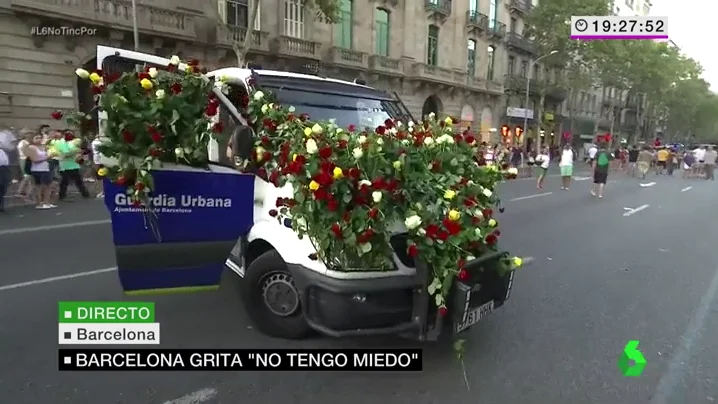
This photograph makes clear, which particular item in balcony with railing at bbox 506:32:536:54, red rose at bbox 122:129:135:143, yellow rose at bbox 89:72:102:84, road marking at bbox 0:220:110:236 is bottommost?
road marking at bbox 0:220:110:236

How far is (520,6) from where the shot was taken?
4509 cm

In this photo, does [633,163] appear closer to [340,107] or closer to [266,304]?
[340,107]

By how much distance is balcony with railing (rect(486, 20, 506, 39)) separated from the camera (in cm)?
4081

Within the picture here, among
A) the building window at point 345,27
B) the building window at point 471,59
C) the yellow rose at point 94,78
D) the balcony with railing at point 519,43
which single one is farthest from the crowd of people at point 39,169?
the balcony with railing at point 519,43

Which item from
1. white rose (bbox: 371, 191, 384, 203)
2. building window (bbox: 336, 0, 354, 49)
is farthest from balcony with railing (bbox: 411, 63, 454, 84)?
white rose (bbox: 371, 191, 384, 203)

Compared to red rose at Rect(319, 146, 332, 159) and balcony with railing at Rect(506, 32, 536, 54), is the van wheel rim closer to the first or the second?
red rose at Rect(319, 146, 332, 159)

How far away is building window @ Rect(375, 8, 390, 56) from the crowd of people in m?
20.7

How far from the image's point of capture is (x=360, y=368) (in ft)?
13.2

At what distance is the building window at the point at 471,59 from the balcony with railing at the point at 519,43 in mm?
5670

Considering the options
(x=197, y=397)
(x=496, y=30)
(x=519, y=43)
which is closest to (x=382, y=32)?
(x=496, y=30)

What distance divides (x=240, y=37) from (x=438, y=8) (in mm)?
16092

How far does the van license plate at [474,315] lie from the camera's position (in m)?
3.78

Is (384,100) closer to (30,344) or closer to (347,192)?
(347,192)

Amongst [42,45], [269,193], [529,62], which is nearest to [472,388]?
[269,193]
